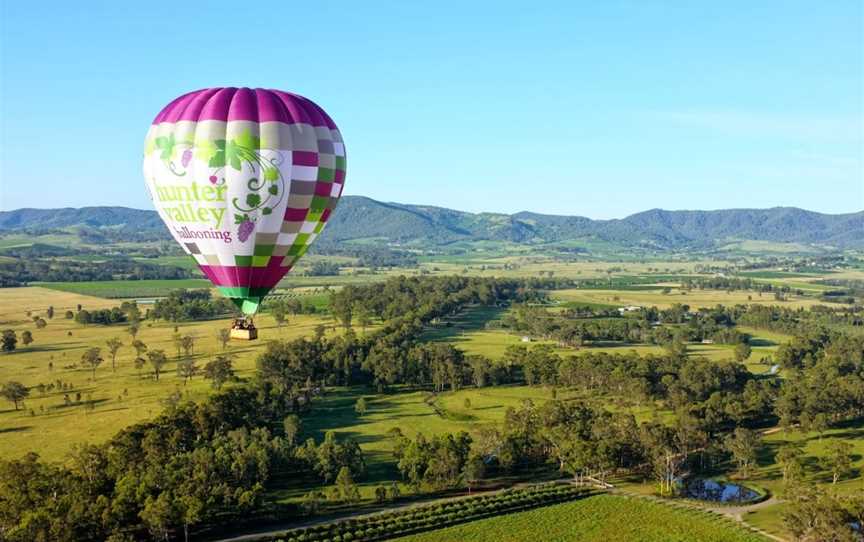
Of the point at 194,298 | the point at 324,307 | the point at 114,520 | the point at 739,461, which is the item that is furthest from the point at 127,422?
the point at 194,298

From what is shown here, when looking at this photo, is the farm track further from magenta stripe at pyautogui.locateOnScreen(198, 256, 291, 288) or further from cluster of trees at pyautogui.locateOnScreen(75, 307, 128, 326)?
cluster of trees at pyautogui.locateOnScreen(75, 307, 128, 326)

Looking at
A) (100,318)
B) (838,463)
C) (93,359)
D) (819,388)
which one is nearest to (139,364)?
(93,359)

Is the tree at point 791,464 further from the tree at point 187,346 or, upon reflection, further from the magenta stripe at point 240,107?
the tree at point 187,346

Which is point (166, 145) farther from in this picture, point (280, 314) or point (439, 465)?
point (280, 314)

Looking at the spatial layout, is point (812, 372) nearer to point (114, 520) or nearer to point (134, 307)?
point (114, 520)

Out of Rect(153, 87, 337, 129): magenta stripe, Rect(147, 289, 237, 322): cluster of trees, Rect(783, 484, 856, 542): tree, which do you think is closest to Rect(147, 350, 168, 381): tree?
Rect(147, 289, 237, 322): cluster of trees

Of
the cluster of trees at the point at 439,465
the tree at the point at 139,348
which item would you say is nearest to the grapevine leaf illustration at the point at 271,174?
the cluster of trees at the point at 439,465

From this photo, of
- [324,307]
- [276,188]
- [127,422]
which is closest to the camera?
[276,188]
